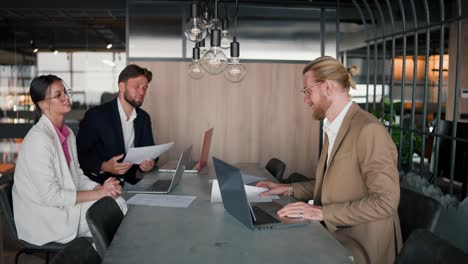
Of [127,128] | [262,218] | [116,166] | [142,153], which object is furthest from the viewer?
[127,128]

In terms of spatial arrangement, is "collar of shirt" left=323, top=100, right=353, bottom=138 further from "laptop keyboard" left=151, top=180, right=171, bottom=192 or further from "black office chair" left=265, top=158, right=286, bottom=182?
"black office chair" left=265, top=158, right=286, bottom=182

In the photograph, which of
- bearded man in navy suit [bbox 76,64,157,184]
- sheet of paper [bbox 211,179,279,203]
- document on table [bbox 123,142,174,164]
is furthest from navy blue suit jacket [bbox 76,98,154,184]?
Answer: sheet of paper [bbox 211,179,279,203]

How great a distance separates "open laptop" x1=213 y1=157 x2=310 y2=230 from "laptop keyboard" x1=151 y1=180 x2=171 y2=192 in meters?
0.78

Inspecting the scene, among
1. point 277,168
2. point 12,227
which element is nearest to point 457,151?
point 277,168

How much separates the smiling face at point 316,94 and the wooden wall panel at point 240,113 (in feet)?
11.7

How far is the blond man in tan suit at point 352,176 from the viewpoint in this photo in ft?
7.30

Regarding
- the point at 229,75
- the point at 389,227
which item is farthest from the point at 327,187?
the point at 229,75

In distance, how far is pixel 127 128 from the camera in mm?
4191

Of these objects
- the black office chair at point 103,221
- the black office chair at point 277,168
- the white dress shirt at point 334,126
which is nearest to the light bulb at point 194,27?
the white dress shirt at point 334,126

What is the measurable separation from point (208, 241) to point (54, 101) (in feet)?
5.64

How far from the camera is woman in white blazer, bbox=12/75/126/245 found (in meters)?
2.87

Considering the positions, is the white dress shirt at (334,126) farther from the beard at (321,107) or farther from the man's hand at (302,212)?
the man's hand at (302,212)

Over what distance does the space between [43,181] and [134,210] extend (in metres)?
0.71

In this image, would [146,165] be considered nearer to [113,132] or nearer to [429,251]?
[113,132]
